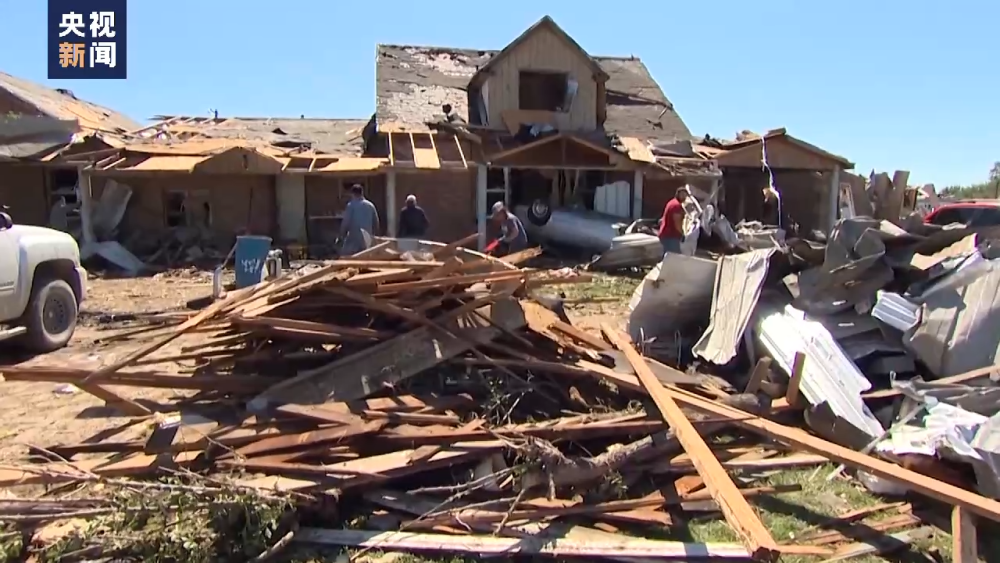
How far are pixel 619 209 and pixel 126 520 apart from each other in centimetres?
1521

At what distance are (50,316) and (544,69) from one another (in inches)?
533

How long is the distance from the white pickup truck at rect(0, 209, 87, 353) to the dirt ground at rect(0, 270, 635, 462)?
24cm

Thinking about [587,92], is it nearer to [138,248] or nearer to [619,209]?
[619,209]

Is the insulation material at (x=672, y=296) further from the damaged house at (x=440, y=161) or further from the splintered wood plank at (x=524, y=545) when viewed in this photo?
the damaged house at (x=440, y=161)

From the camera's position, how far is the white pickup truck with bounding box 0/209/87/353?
264 inches

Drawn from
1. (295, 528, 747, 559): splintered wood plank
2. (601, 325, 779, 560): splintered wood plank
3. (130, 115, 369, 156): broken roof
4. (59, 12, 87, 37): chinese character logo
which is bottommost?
(295, 528, 747, 559): splintered wood plank

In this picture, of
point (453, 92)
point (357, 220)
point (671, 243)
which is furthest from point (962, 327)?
point (453, 92)

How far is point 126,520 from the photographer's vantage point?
3379 millimetres

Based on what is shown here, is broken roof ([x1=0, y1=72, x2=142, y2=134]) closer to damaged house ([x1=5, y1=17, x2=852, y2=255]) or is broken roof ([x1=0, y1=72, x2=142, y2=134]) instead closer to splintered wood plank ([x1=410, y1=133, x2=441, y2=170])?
damaged house ([x1=5, y1=17, x2=852, y2=255])

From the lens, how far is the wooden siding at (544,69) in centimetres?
1772

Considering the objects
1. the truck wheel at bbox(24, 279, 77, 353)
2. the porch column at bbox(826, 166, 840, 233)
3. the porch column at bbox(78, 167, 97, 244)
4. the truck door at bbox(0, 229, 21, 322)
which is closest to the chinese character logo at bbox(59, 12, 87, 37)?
the porch column at bbox(78, 167, 97, 244)

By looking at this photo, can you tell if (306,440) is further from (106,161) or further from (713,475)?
(106,161)

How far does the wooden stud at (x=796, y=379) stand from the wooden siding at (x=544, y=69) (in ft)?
45.1

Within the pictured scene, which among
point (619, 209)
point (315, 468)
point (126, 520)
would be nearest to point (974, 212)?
point (619, 209)
